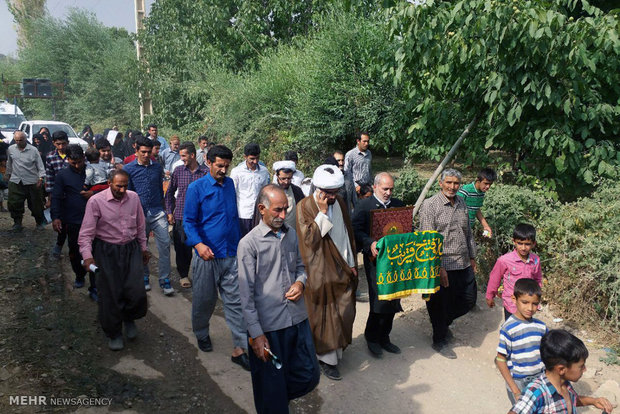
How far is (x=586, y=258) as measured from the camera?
5.41 meters

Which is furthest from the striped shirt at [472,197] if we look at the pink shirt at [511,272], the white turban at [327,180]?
the white turban at [327,180]

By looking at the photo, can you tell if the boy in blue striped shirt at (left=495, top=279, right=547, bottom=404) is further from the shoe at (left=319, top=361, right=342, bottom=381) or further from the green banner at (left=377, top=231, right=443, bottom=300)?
the shoe at (left=319, top=361, right=342, bottom=381)

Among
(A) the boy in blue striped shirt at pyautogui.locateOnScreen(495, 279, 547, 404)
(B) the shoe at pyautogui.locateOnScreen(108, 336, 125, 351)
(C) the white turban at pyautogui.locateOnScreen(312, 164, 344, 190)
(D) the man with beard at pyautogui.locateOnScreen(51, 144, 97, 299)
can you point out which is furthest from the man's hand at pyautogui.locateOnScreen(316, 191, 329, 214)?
(D) the man with beard at pyautogui.locateOnScreen(51, 144, 97, 299)

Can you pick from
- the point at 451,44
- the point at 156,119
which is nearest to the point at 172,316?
the point at 451,44

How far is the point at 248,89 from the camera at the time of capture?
15516mm

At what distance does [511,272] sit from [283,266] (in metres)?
1.98

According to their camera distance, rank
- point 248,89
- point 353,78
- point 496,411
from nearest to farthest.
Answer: point 496,411
point 353,78
point 248,89

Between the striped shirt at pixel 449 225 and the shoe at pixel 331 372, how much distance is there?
1465 millimetres

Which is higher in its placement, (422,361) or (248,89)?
(248,89)

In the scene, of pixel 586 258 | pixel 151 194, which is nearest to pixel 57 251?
pixel 151 194

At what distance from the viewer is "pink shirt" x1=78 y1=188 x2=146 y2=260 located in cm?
495

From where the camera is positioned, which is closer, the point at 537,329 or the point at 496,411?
the point at 537,329

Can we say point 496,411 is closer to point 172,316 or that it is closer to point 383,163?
point 172,316

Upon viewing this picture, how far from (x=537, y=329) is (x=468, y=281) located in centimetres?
192
